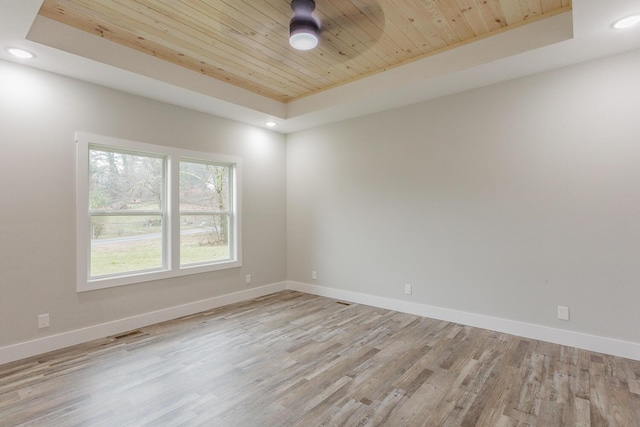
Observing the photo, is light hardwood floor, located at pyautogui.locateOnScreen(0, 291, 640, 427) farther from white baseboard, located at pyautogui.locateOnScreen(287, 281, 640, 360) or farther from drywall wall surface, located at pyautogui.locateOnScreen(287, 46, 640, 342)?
drywall wall surface, located at pyautogui.locateOnScreen(287, 46, 640, 342)

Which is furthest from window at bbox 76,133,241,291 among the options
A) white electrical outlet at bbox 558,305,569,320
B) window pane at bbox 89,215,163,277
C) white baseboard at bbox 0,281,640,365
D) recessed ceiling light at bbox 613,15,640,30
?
recessed ceiling light at bbox 613,15,640,30

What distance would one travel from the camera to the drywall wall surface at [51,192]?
9.43ft

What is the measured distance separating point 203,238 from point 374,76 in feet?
9.97

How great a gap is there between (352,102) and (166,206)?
8.64 feet

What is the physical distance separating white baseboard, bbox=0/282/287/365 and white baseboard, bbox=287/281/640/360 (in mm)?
1574

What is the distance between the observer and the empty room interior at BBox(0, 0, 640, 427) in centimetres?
237

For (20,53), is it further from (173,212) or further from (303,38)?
(303,38)

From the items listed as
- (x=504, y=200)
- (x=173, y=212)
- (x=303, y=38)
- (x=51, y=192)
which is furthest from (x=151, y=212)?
(x=504, y=200)

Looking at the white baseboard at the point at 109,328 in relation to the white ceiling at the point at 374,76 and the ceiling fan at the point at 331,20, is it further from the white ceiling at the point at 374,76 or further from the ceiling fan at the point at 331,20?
the ceiling fan at the point at 331,20

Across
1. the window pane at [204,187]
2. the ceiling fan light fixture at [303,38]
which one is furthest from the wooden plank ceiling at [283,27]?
the window pane at [204,187]

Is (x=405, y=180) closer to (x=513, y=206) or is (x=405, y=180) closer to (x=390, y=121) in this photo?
(x=390, y=121)

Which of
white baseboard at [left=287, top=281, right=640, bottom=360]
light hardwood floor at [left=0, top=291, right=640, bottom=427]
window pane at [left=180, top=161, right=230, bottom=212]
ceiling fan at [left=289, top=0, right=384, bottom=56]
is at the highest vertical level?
ceiling fan at [left=289, top=0, right=384, bottom=56]

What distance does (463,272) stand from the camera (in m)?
3.74

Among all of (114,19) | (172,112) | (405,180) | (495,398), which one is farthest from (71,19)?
(495,398)
